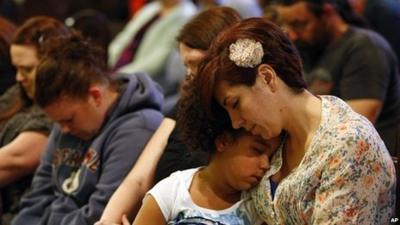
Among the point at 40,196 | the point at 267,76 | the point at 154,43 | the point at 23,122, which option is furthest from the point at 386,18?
the point at 267,76

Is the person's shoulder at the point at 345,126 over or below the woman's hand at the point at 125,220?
over

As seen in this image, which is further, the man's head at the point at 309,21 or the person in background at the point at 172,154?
the man's head at the point at 309,21

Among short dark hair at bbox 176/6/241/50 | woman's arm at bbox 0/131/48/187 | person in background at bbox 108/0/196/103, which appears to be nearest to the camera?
short dark hair at bbox 176/6/241/50

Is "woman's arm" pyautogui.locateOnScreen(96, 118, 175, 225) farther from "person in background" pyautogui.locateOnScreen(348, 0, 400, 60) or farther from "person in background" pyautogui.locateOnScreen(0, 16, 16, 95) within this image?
"person in background" pyautogui.locateOnScreen(348, 0, 400, 60)

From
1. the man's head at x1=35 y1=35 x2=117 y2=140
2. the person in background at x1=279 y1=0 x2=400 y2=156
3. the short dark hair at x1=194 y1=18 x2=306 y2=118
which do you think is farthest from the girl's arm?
the person in background at x1=279 y1=0 x2=400 y2=156

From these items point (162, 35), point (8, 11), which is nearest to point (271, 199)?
point (162, 35)

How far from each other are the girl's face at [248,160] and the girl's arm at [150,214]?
200 mm

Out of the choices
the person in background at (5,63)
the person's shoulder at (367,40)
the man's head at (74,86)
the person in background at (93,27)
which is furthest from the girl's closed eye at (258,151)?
the person in background at (5,63)

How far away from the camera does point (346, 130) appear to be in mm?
1809

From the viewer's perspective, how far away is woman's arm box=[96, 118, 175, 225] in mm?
2385

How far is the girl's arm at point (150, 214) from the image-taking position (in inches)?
82.4

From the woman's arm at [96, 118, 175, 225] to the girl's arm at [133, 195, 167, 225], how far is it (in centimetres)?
25

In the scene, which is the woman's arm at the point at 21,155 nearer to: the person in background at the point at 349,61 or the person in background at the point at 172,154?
the person in background at the point at 172,154

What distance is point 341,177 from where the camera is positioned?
178cm
